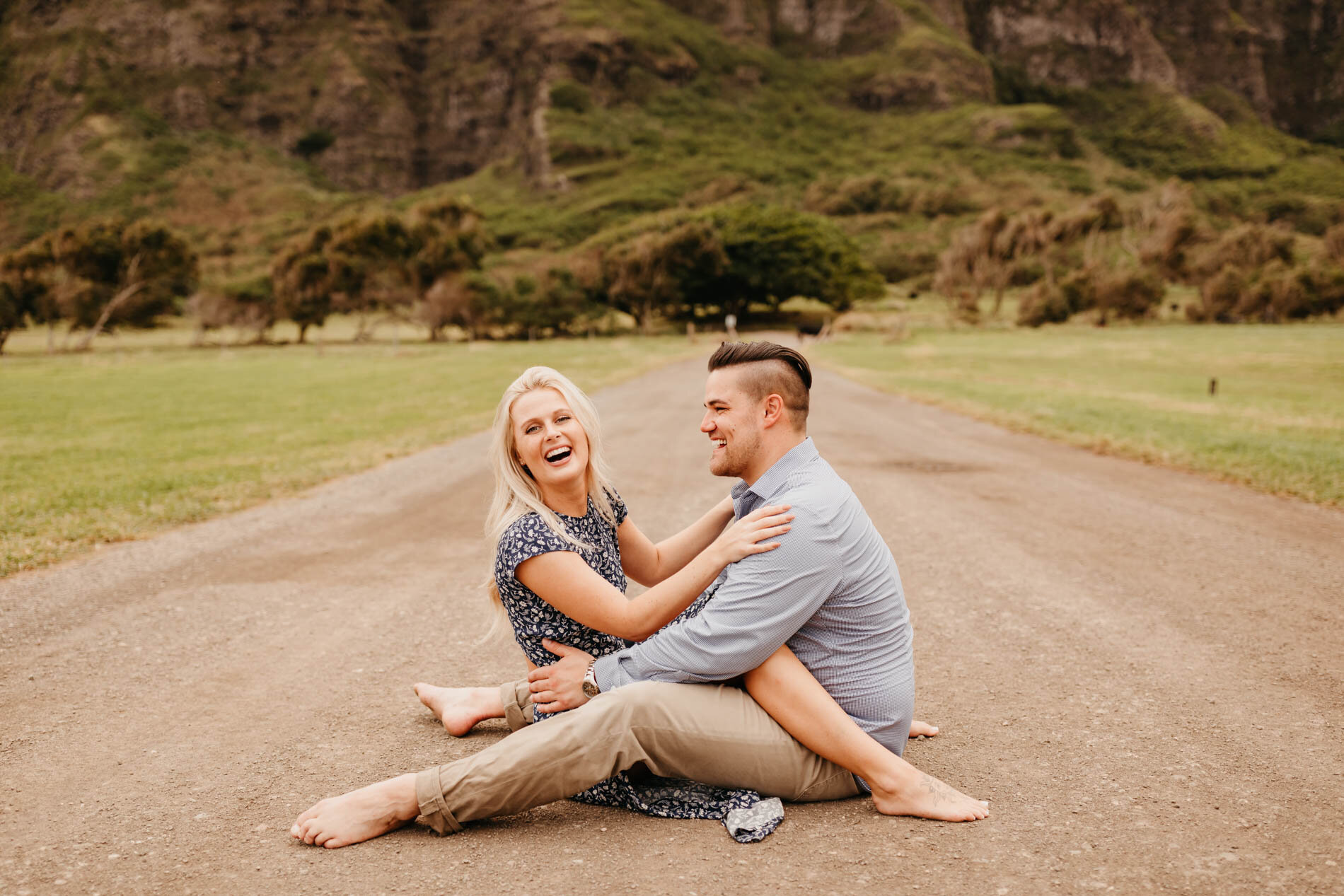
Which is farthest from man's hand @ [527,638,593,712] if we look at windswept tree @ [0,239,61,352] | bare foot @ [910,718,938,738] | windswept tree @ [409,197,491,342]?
windswept tree @ [0,239,61,352]

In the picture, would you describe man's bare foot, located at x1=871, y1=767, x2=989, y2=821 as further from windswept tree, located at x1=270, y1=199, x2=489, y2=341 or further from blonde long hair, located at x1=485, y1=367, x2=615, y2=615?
windswept tree, located at x1=270, y1=199, x2=489, y2=341

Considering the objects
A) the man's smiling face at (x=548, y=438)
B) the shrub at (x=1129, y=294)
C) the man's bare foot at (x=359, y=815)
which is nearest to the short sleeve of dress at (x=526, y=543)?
the man's smiling face at (x=548, y=438)

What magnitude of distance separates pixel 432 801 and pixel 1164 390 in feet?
82.7

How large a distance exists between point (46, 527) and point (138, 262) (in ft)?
212

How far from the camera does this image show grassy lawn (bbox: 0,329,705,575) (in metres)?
9.23

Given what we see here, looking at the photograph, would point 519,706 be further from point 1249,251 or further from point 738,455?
point 1249,251

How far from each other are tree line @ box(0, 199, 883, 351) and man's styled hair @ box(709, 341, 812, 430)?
60931mm

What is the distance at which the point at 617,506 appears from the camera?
152 inches

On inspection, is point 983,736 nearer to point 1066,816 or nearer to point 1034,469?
point 1066,816

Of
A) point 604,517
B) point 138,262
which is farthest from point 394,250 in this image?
point 604,517

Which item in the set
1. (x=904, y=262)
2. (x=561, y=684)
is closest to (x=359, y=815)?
(x=561, y=684)

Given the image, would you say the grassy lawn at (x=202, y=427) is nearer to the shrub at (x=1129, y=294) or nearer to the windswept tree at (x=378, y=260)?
the windswept tree at (x=378, y=260)

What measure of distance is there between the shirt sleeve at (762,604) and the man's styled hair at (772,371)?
51cm

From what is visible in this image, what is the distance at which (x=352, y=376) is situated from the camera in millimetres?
32438
